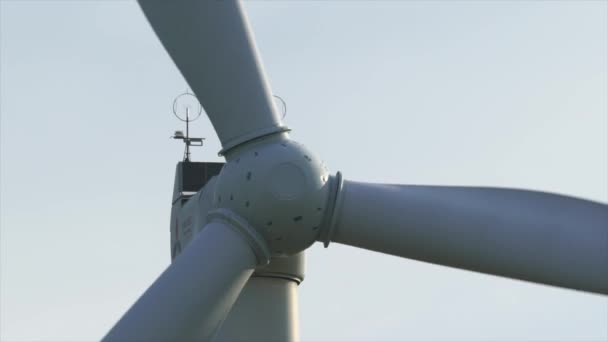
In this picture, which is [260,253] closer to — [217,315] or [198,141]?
[217,315]

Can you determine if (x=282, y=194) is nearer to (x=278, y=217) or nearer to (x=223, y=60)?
(x=278, y=217)

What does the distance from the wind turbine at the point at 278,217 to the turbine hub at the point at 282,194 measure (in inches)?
0.6

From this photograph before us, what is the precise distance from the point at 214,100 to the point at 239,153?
818mm

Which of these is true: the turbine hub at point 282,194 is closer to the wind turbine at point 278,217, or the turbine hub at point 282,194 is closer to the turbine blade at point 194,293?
the wind turbine at point 278,217

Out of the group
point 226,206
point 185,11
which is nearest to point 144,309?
point 226,206

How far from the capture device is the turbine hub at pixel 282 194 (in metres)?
15.0

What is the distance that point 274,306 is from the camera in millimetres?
16688

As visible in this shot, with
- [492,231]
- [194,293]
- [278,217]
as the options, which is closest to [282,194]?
[278,217]

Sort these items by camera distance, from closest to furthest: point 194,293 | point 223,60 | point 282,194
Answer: point 194,293
point 282,194
point 223,60

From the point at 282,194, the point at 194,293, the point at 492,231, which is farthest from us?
the point at 282,194

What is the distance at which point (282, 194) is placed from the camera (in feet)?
49.2

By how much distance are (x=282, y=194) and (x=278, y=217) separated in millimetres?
318

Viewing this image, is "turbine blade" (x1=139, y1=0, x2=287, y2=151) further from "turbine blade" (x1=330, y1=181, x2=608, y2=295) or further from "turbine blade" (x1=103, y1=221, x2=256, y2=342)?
"turbine blade" (x1=330, y1=181, x2=608, y2=295)

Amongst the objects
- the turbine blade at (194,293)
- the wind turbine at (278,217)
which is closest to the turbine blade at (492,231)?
the wind turbine at (278,217)
